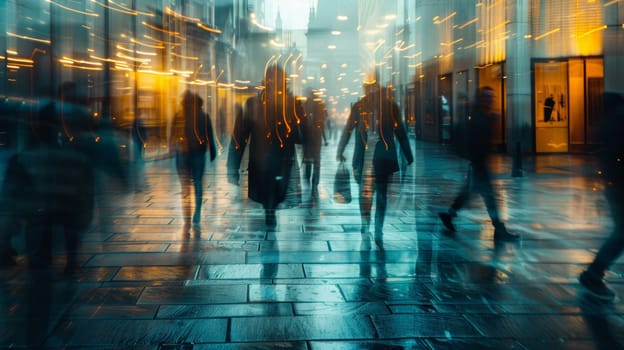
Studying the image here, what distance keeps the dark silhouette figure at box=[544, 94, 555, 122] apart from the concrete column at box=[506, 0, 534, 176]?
72 centimetres

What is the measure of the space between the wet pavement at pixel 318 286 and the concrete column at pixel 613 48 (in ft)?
34.8

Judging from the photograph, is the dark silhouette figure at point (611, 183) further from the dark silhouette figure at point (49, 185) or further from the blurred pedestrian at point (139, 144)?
the blurred pedestrian at point (139, 144)

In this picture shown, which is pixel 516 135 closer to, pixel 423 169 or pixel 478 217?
pixel 423 169

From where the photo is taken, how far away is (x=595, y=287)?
4.88 meters

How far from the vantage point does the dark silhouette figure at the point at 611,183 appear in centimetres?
480

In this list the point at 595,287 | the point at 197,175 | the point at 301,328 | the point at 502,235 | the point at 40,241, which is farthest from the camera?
the point at 197,175

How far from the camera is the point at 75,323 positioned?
406 cm

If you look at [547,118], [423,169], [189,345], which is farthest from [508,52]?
[189,345]

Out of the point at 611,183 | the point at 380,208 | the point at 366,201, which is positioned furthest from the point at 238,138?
the point at 366,201

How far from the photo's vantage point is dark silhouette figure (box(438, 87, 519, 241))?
7023 mm

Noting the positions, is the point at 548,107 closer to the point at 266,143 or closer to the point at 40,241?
the point at 266,143

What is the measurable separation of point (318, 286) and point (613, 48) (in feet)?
61.0

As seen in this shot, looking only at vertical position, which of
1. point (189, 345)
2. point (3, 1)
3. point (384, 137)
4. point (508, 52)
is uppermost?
point (508, 52)

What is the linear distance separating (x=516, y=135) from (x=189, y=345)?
52.4ft
